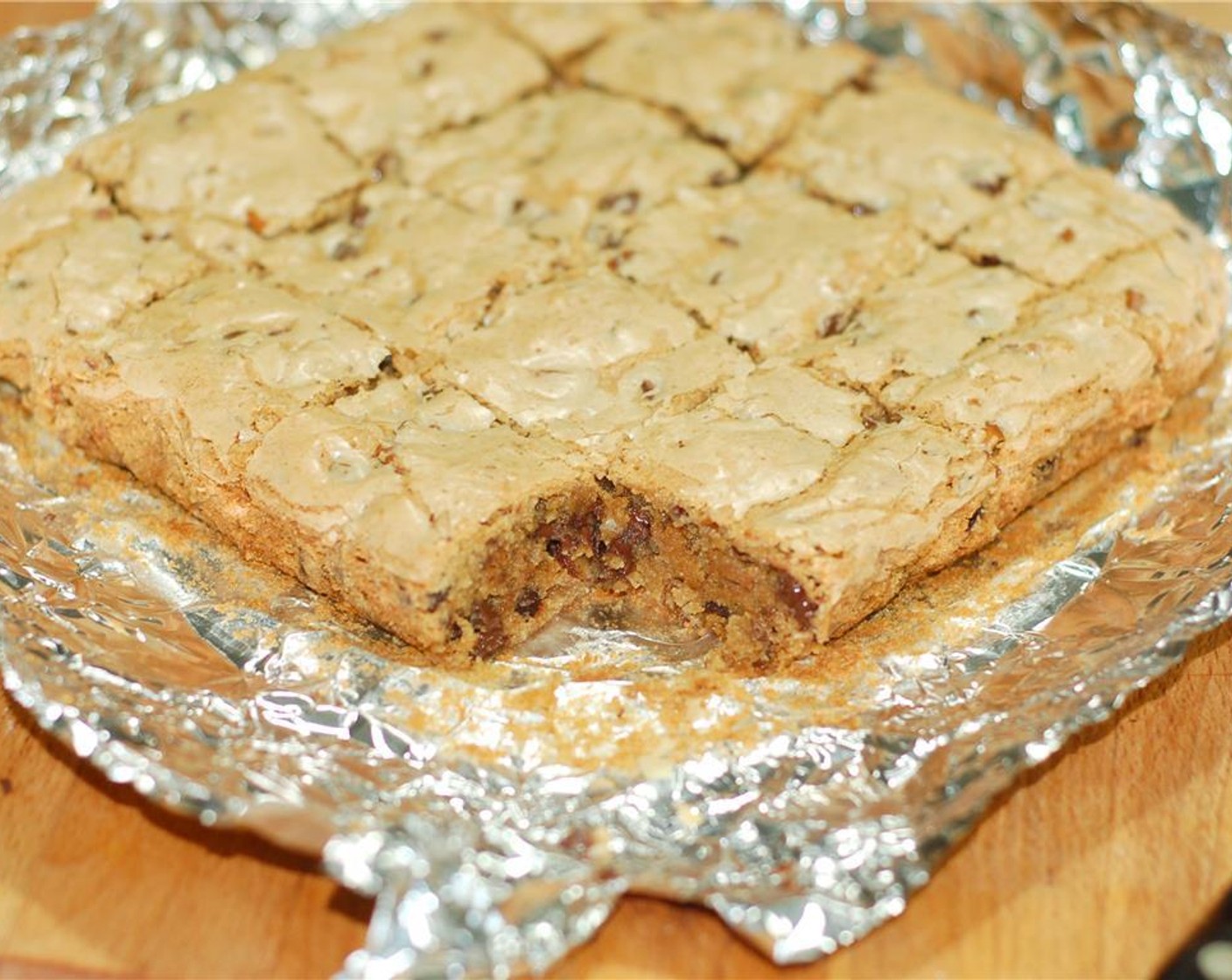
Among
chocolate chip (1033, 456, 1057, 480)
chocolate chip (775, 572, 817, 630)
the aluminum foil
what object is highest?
chocolate chip (1033, 456, 1057, 480)

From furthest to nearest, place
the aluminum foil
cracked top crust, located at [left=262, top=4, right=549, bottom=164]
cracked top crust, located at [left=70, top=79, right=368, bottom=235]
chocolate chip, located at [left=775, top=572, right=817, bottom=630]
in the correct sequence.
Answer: cracked top crust, located at [left=262, top=4, right=549, bottom=164] → cracked top crust, located at [left=70, top=79, right=368, bottom=235] → chocolate chip, located at [left=775, top=572, right=817, bottom=630] → the aluminum foil

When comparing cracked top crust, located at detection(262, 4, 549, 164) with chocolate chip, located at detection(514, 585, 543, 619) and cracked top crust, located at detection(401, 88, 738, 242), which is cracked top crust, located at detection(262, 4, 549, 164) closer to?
cracked top crust, located at detection(401, 88, 738, 242)

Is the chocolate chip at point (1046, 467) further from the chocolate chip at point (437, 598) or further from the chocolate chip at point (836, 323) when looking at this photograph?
the chocolate chip at point (437, 598)

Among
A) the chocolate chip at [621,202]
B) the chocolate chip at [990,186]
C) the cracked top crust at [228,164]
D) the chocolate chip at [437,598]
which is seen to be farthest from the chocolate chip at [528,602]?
the chocolate chip at [990,186]

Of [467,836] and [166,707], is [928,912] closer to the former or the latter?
[467,836]

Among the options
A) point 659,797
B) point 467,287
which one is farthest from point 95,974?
point 467,287

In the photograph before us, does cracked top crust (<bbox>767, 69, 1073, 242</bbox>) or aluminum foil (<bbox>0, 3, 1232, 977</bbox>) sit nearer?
aluminum foil (<bbox>0, 3, 1232, 977</bbox>)

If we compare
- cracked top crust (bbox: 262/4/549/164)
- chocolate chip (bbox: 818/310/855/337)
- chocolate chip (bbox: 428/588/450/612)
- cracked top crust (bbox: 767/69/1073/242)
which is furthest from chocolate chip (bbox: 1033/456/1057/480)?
cracked top crust (bbox: 262/4/549/164)
